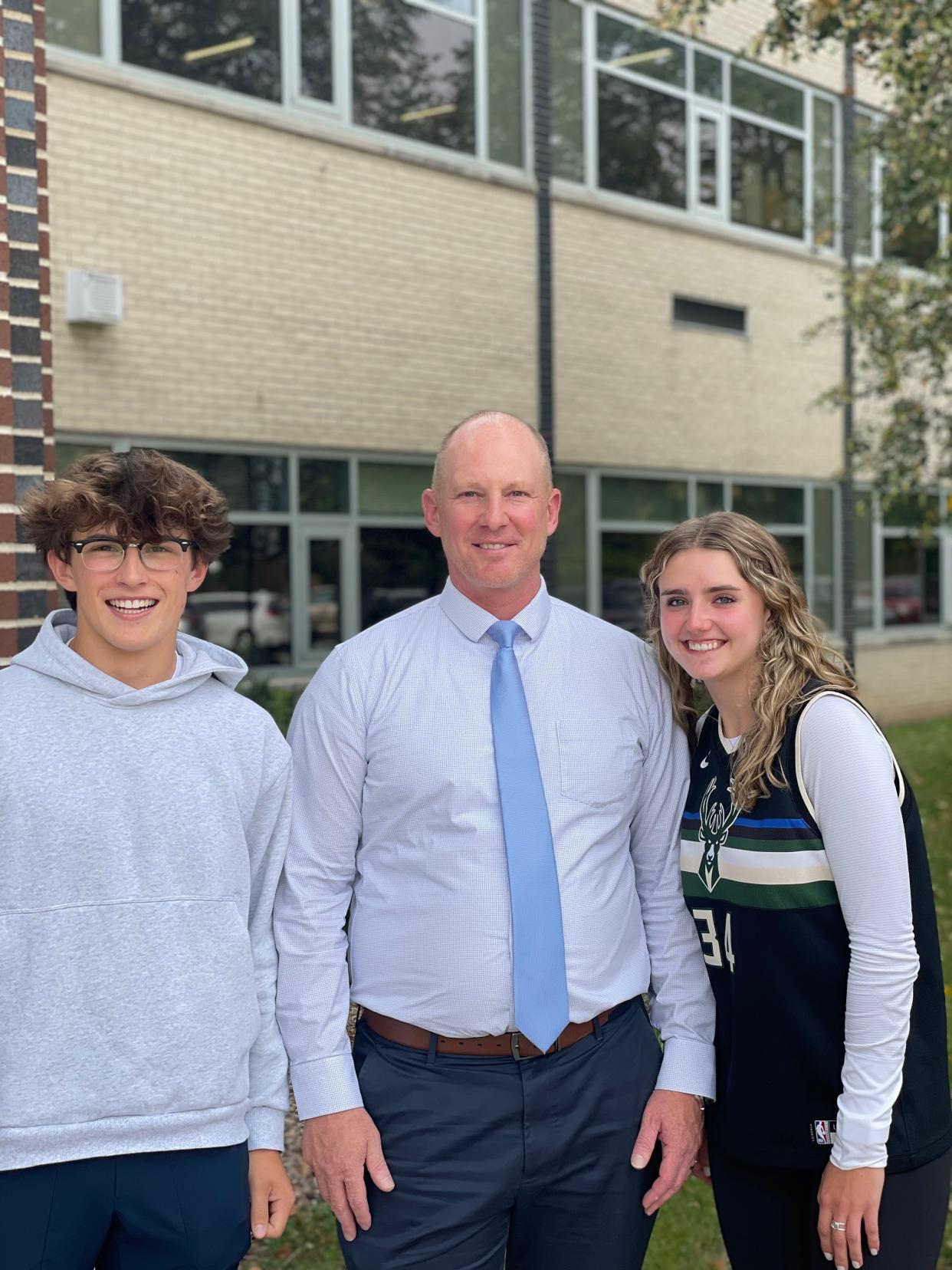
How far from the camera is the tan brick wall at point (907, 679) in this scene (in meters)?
16.9

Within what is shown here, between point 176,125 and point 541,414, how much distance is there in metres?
4.46

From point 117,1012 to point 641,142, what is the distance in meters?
13.3

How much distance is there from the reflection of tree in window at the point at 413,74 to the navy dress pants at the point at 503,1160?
33.5 feet

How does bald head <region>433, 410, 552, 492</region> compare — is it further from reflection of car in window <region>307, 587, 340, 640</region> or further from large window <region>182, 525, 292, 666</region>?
reflection of car in window <region>307, 587, 340, 640</region>

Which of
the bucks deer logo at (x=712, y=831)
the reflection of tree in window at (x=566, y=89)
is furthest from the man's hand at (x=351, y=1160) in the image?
the reflection of tree in window at (x=566, y=89)

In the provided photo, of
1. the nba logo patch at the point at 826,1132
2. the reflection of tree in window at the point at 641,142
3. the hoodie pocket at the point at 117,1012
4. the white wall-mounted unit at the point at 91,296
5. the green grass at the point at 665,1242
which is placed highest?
the reflection of tree in window at the point at 641,142

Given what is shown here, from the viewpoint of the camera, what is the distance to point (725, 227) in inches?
587

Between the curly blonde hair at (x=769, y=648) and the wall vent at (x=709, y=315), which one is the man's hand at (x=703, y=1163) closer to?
the curly blonde hair at (x=769, y=648)

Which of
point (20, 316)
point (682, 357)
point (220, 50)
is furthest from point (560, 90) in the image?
point (20, 316)

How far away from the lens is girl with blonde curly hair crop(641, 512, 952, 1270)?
2.46m

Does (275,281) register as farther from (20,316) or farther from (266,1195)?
(266,1195)

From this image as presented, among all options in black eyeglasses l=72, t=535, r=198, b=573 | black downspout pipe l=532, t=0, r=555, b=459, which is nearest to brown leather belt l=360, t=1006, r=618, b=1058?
black eyeglasses l=72, t=535, r=198, b=573

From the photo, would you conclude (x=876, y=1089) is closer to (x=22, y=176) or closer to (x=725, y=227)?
(x=22, y=176)

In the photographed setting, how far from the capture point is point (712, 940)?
2711 millimetres
